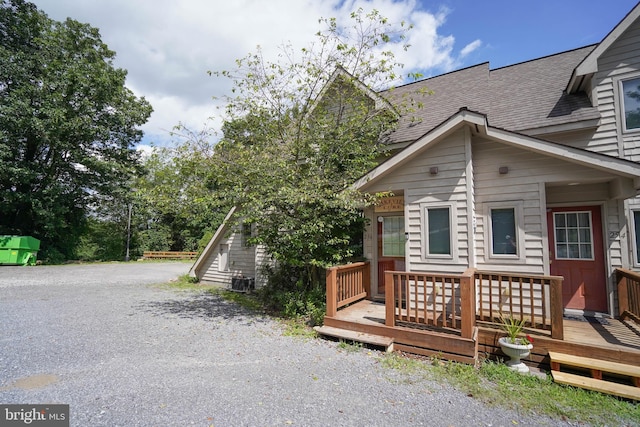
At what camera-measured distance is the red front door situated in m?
5.84

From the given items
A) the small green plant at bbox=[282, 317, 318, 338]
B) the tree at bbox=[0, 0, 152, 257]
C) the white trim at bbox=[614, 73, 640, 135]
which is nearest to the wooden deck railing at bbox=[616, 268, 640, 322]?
the white trim at bbox=[614, 73, 640, 135]

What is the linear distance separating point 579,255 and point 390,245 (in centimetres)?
377

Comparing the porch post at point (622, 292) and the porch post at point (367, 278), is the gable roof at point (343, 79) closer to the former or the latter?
the porch post at point (367, 278)

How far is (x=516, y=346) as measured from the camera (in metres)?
4.07

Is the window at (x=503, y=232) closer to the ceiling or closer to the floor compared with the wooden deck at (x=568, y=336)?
closer to the ceiling

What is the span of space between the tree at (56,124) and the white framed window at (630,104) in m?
24.7

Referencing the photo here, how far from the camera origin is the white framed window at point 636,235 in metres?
5.53

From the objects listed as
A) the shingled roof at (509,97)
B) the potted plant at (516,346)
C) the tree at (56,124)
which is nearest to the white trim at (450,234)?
the potted plant at (516,346)

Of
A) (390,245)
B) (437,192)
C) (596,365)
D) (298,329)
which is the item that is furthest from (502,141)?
(298,329)

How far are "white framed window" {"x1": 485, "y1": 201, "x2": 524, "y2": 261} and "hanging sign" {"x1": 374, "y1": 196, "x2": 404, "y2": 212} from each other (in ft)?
6.28

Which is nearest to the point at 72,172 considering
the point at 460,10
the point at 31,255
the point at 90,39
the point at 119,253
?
the point at 31,255

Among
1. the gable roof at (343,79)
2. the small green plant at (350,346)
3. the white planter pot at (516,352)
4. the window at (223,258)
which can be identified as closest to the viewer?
the white planter pot at (516,352)

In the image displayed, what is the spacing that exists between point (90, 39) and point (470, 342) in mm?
28708

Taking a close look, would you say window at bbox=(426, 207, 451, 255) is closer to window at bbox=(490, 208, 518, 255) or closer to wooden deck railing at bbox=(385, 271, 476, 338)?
wooden deck railing at bbox=(385, 271, 476, 338)
